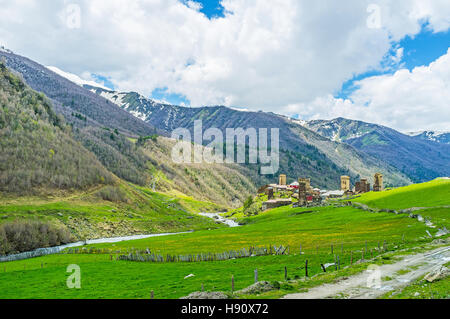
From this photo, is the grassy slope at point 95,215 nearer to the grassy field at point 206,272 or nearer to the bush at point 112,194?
the bush at point 112,194

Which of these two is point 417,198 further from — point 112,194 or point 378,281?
point 112,194

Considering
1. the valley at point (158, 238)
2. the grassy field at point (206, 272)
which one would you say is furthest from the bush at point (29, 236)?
the grassy field at point (206, 272)

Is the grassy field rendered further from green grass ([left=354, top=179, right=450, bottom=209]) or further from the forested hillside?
the forested hillside

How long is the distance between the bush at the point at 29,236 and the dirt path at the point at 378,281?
102987 millimetres

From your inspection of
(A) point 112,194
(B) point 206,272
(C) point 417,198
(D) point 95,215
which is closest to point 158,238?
(D) point 95,215

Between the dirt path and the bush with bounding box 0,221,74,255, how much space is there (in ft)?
338

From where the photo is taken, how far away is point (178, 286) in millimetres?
41000

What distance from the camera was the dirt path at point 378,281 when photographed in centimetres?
2798

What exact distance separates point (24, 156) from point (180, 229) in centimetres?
9028

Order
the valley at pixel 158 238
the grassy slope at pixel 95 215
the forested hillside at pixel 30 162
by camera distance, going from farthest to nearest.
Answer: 1. the forested hillside at pixel 30 162
2. the grassy slope at pixel 95 215
3. the valley at pixel 158 238

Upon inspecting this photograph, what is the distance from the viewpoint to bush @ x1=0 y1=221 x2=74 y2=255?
10375cm

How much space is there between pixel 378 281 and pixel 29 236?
111905 mm
